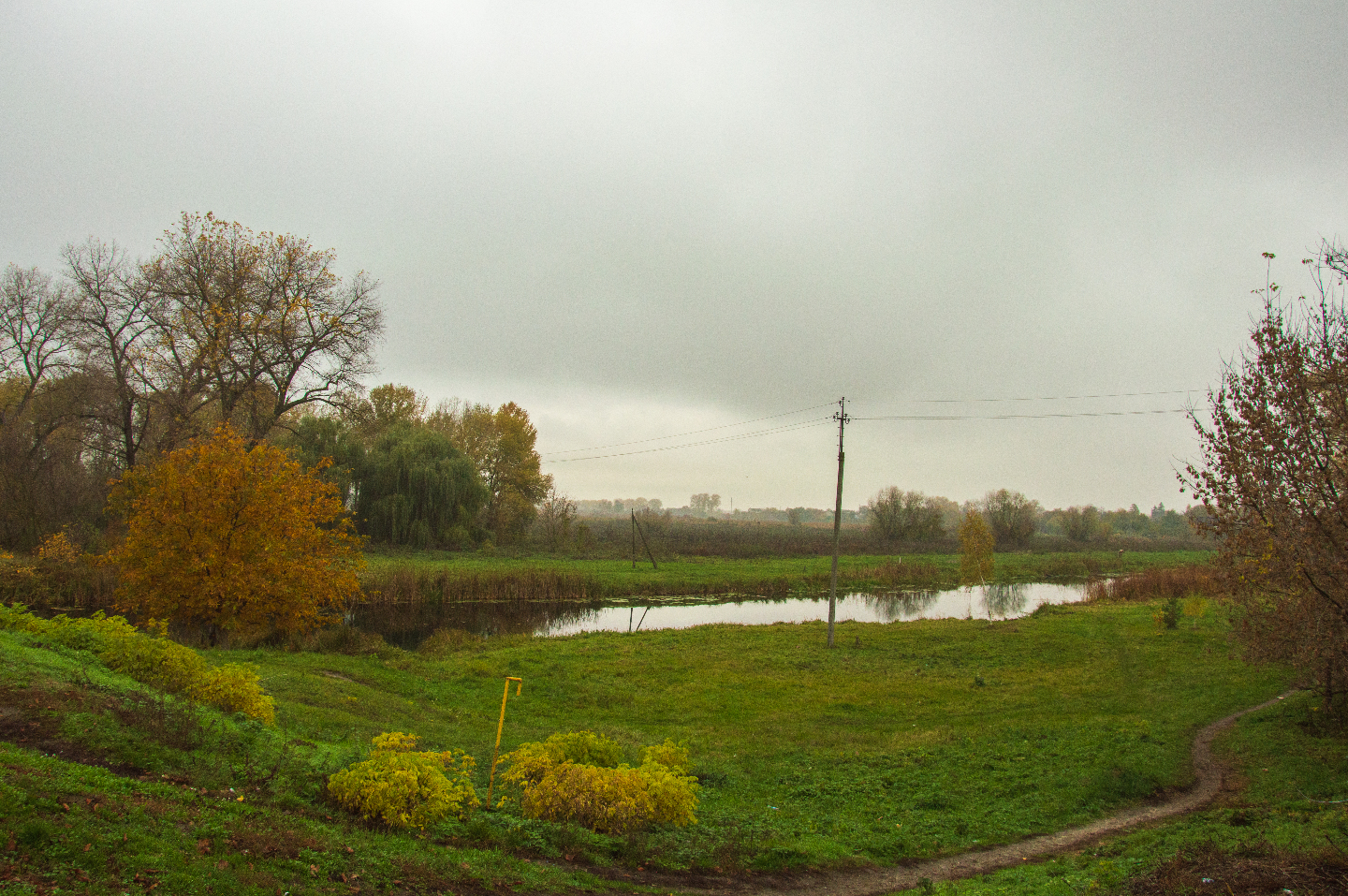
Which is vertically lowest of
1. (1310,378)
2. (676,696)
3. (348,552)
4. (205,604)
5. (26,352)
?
(676,696)

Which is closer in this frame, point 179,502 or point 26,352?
point 179,502

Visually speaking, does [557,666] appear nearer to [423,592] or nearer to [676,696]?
[676,696]

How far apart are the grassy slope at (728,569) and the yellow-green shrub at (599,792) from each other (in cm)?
3060

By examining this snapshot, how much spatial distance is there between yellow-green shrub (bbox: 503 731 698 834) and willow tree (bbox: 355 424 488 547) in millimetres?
46981

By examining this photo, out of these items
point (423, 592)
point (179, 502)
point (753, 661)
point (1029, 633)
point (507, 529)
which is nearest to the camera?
point (179, 502)

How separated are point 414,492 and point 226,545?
3565 cm

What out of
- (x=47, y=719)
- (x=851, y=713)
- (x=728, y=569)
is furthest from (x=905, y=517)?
(x=47, y=719)

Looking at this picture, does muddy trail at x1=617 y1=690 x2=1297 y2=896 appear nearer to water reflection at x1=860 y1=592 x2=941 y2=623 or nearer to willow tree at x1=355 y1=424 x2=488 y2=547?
water reflection at x1=860 y1=592 x2=941 y2=623

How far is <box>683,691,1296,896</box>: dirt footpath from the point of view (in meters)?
7.72

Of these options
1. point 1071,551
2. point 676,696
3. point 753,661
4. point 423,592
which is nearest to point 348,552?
point 676,696

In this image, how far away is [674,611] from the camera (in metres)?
40.1

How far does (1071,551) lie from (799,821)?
274 feet

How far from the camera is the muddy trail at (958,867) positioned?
7535 millimetres

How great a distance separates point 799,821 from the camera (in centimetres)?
967
